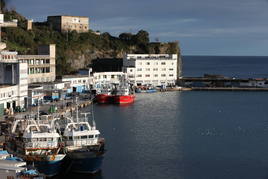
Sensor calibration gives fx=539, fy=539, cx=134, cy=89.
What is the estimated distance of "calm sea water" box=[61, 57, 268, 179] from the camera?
31.5m

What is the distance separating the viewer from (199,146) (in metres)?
38.9

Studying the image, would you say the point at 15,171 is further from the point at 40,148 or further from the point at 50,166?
the point at 40,148

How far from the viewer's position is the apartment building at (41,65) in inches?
2773

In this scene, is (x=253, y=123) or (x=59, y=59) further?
(x=59, y=59)

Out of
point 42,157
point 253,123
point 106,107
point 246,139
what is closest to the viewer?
point 42,157

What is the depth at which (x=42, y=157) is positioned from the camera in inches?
1147

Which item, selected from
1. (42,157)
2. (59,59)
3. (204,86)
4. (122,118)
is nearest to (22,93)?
(122,118)

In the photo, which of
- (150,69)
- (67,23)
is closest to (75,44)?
(67,23)

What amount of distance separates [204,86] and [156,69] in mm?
10168

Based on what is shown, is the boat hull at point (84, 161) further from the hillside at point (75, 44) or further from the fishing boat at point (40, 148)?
the hillside at point (75, 44)

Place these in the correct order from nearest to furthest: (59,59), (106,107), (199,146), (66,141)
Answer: (66,141) → (199,146) → (106,107) → (59,59)

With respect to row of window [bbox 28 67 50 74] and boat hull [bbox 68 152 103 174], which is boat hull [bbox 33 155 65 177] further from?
row of window [bbox 28 67 50 74]

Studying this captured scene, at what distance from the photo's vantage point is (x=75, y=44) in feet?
342

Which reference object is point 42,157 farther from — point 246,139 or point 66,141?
point 246,139
